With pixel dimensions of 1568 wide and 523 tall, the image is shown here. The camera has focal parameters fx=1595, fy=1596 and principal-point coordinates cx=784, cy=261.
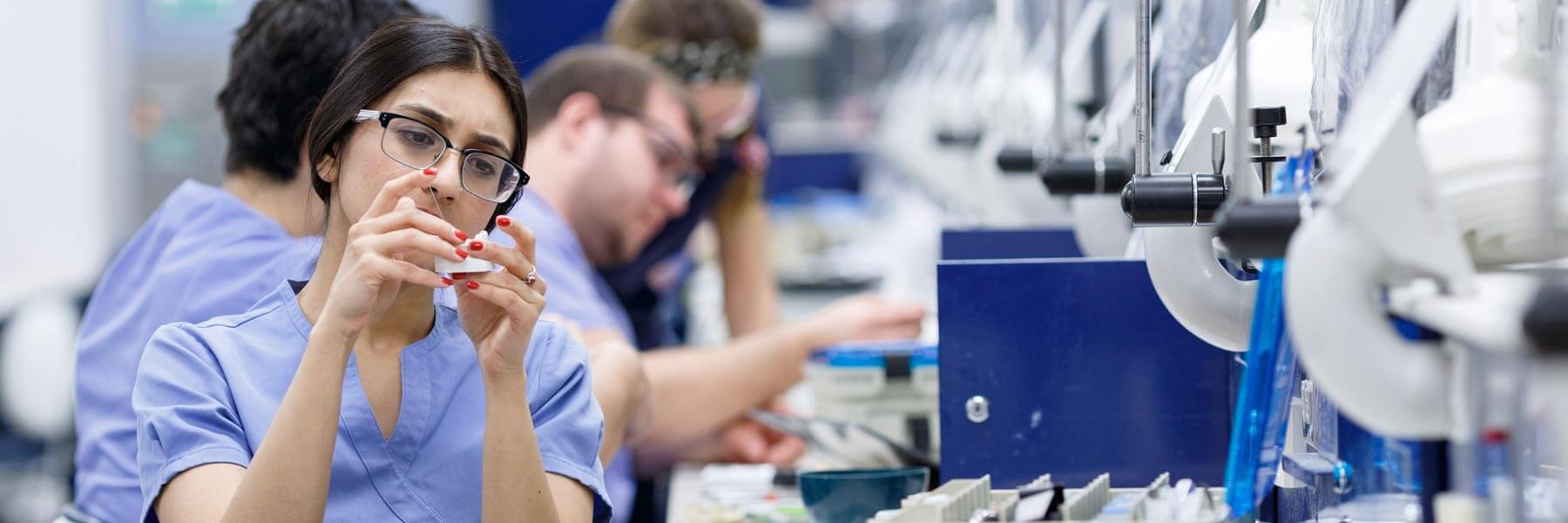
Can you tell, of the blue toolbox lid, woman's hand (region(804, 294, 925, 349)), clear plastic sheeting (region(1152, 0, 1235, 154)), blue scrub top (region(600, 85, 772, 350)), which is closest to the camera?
clear plastic sheeting (region(1152, 0, 1235, 154))

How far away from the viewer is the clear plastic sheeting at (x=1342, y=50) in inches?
39.0

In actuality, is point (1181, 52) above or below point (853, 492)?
above

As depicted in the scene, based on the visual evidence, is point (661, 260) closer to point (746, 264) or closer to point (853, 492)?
point (746, 264)

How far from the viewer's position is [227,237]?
4.98ft

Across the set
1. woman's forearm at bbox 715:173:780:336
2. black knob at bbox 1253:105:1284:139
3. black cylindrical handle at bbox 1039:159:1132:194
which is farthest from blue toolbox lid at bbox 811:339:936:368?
woman's forearm at bbox 715:173:780:336

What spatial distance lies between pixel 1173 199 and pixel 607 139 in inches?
49.0

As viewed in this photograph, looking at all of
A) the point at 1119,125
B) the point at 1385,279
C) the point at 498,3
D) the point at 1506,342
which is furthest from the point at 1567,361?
the point at 498,3

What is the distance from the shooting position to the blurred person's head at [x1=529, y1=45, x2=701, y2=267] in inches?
84.4

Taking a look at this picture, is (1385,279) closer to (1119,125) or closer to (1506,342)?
(1506,342)

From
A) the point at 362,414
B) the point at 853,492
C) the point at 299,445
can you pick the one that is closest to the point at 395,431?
the point at 362,414

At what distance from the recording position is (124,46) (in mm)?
6004

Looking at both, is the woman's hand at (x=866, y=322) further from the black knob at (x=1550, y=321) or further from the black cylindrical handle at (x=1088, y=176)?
the black knob at (x=1550, y=321)

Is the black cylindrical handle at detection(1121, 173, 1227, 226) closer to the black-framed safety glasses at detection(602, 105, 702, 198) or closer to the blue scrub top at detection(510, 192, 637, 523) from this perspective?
the blue scrub top at detection(510, 192, 637, 523)

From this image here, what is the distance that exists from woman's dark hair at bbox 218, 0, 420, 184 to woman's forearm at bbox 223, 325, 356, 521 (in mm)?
428
